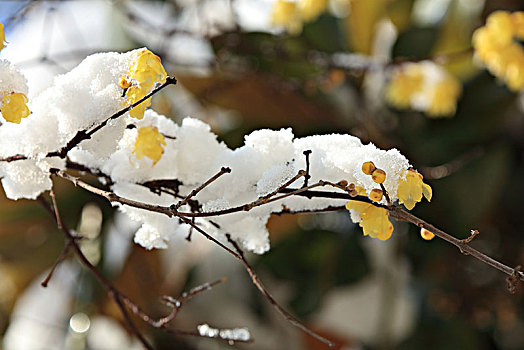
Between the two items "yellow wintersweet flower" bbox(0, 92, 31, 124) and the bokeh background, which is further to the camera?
the bokeh background

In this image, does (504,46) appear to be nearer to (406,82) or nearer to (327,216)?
(406,82)

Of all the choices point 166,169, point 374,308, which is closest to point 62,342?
point 374,308

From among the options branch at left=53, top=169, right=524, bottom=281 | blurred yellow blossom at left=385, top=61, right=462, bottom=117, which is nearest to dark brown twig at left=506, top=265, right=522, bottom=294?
branch at left=53, top=169, right=524, bottom=281

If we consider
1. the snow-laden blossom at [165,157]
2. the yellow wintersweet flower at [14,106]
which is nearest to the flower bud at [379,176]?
the snow-laden blossom at [165,157]

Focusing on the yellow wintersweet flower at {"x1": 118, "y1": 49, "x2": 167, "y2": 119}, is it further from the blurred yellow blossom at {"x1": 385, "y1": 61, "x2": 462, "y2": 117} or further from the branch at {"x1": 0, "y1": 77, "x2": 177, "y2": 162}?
the blurred yellow blossom at {"x1": 385, "y1": 61, "x2": 462, "y2": 117}

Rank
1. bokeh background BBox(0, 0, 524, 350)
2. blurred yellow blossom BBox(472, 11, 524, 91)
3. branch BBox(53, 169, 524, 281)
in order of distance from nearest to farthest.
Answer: branch BBox(53, 169, 524, 281), blurred yellow blossom BBox(472, 11, 524, 91), bokeh background BBox(0, 0, 524, 350)

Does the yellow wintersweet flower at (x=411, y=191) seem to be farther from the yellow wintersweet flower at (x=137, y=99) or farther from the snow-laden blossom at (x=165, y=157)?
the yellow wintersweet flower at (x=137, y=99)
